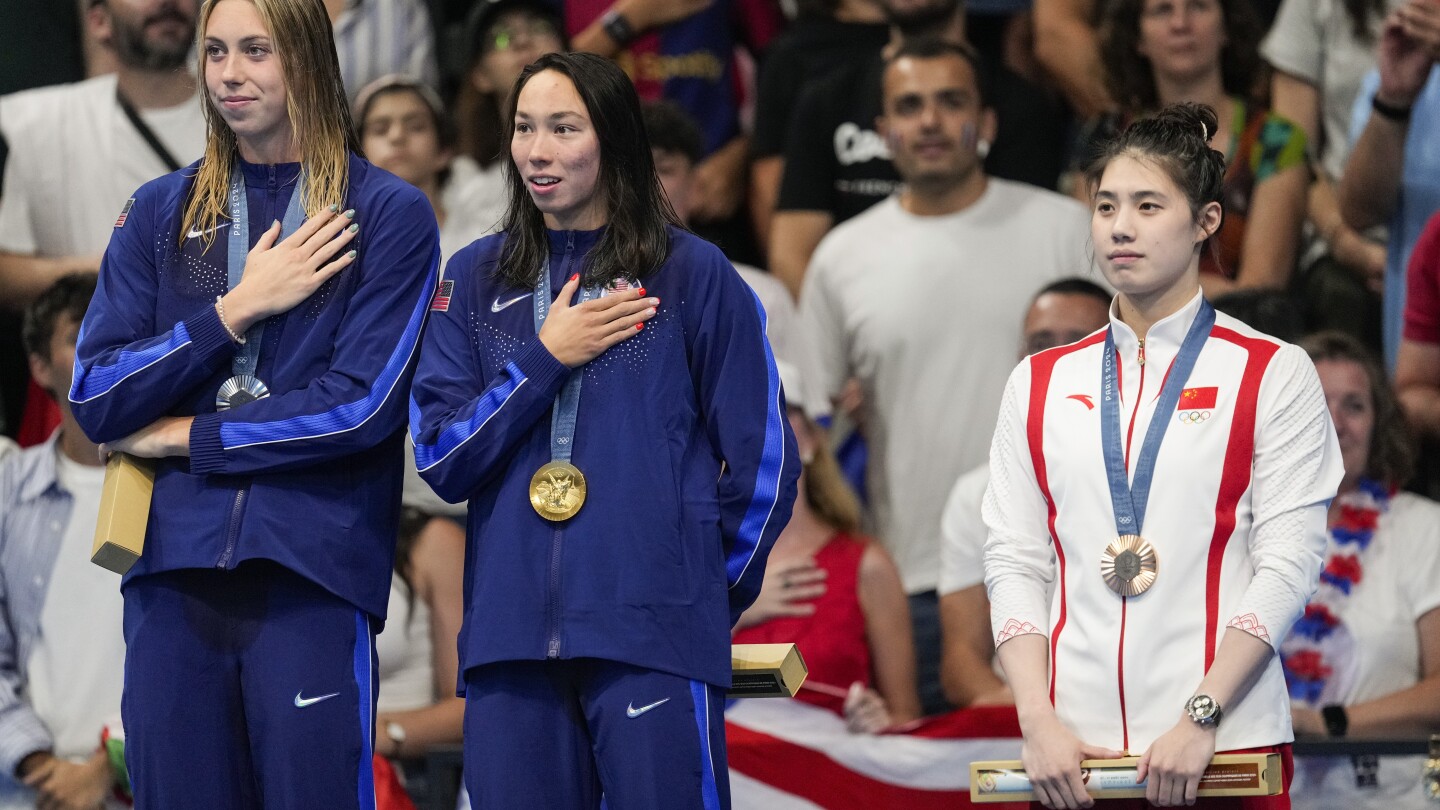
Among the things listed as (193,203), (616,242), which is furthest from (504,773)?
(193,203)

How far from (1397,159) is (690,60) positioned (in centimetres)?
279

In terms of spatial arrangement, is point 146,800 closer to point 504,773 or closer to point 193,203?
point 504,773

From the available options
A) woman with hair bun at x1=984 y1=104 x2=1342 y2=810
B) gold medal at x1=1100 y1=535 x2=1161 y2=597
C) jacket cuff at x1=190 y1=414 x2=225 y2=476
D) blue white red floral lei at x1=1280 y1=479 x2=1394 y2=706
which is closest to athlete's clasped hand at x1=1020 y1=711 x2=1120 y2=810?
woman with hair bun at x1=984 y1=104 x2=1342 y2=810

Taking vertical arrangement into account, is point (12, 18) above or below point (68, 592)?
above

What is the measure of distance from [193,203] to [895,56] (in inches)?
136

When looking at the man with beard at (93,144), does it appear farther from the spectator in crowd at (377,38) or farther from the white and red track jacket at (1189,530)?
the white and red track jacket at (1189,530)

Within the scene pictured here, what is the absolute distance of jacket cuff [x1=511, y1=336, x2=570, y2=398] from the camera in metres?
3.60

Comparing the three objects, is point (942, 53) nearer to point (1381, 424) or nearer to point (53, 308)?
point (1381, 424)

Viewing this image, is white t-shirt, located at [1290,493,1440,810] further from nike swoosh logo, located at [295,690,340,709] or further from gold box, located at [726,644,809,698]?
nike swoosh logo, located at [295,690,340,709]

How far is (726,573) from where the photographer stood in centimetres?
372

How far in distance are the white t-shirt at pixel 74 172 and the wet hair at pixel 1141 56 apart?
3383mm

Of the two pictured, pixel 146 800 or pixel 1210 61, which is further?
pixel 1210 61

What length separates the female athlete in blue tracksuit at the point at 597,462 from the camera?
3555mm

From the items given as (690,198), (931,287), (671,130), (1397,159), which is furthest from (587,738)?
(1397,159)
